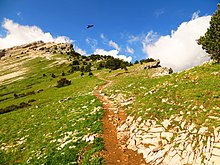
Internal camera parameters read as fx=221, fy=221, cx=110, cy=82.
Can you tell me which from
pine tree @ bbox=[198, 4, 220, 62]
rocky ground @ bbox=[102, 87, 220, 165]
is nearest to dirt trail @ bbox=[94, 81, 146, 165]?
rocky ground @ bbox=[102, 87, 220, 165]

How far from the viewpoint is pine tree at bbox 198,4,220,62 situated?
103 feet

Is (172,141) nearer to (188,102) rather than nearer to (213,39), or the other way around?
(188,102)

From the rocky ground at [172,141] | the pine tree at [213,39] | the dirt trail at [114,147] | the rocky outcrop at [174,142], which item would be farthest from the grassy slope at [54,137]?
the pine tree at [213,39]

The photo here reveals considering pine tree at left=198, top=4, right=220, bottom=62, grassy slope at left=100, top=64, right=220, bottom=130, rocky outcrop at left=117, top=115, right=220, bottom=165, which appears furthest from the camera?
pine tree at left=198, top=4, right=220, bottom=62

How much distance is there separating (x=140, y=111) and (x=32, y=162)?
1151 centimetres

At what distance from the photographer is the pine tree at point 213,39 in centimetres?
3152

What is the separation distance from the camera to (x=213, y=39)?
1275 inches

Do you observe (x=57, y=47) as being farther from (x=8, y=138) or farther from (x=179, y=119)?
(x=179, y=119)

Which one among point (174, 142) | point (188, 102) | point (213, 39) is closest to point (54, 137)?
point (174, 142)

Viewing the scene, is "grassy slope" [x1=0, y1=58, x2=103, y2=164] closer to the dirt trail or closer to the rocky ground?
the dirt trail

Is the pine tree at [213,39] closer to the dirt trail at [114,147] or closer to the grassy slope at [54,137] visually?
the dirt trail at [114,147]

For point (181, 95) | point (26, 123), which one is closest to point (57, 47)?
point (26, 123)

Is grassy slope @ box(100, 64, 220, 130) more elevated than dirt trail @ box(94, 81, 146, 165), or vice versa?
grassy slope @ box(100, 64, 220, 130)

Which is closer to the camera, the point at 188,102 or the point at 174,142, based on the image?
the point at 174,142
